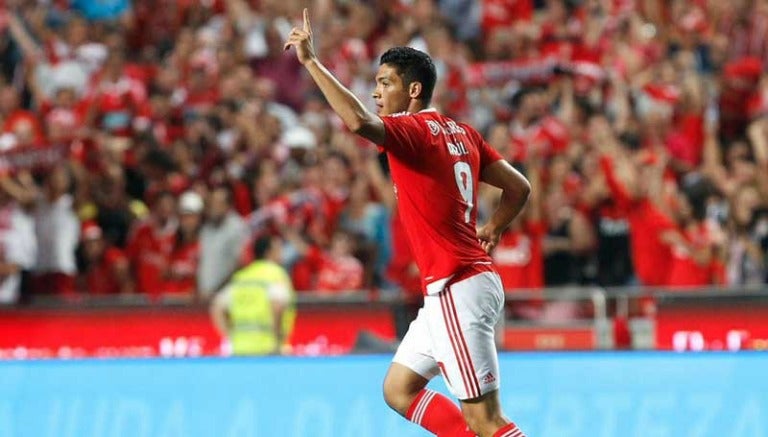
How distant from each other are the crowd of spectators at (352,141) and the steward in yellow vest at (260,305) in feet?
2.64

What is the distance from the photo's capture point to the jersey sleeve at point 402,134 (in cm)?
593

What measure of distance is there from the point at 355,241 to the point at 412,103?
6.07m

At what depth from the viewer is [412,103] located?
20.8ft

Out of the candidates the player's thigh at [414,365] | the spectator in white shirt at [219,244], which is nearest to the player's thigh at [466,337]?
the player's thigh at [414,365]

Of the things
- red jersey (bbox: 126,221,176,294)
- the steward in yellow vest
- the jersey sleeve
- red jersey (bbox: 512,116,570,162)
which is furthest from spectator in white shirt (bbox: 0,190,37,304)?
the jersey sleeve

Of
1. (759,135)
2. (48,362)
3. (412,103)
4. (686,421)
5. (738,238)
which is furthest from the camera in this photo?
(759,135)

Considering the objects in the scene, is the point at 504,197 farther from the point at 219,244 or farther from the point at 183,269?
the point at 183,269

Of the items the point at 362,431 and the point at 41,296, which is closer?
the point at 362,431

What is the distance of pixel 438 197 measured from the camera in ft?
20.4

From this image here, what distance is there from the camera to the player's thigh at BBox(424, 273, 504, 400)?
6.25m

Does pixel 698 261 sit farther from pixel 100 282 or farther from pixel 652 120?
pixel 100 282

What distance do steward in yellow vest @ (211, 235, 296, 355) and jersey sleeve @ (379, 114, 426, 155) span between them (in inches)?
217

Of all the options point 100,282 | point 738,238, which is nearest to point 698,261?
point 738,238

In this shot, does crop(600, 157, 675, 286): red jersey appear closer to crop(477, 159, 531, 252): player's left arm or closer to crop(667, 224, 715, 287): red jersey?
crop(667, 224, 715, 287): red jersey
